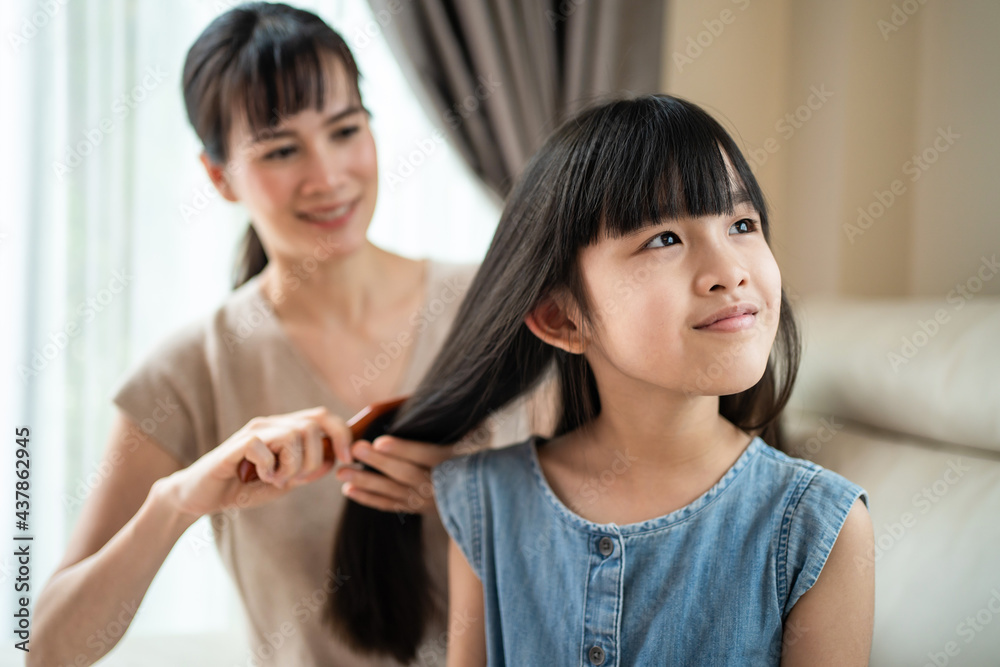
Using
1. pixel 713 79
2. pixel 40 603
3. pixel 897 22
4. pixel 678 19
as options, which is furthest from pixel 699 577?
pixel 678 19

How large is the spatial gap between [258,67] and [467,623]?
2.93 ft

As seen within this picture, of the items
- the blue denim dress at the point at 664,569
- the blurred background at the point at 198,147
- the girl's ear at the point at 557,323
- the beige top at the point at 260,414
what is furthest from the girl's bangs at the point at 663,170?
the blurred background at the point at 198,147

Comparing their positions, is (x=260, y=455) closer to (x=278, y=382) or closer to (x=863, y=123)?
(x=278, y=382)

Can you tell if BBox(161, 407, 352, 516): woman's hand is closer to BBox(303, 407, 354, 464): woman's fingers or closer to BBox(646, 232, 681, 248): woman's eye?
BBox(303, 407, 354, 464): woman's fingers

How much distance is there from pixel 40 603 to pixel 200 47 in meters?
0.90

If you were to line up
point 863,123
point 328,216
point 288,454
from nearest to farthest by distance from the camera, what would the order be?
point 288,454 → point 328,216 → point 863,123

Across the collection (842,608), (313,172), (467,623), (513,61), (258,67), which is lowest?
(467,623)

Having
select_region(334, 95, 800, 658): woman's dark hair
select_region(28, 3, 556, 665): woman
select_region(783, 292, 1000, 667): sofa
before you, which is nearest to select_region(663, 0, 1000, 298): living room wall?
select_region(783, 292, 1000, 667): sofa

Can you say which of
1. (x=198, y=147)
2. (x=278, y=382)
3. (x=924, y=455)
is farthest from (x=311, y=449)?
(x=198, y=147)

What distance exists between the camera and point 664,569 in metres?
0.87

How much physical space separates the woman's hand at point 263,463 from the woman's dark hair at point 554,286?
0.12 m

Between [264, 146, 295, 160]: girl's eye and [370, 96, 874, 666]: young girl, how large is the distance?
42 centimetres

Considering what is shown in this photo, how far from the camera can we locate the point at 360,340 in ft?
4.42

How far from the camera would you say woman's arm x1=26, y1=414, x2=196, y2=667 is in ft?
3.46
